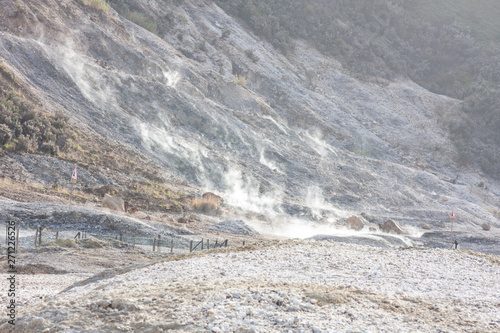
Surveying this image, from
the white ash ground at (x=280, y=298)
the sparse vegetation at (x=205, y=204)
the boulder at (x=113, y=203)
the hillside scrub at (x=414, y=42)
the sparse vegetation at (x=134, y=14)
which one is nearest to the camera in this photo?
the white ash ground at (x=280, y=298)

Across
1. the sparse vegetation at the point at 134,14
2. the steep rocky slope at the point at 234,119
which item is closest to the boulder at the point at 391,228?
the steep rocky slope at the point at 234,119

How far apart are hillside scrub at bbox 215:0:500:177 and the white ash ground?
42.6m

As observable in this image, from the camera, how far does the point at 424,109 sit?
52.6 metres

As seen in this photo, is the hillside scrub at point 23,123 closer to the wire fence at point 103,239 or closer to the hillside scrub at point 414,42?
the wire fence at point 103,239

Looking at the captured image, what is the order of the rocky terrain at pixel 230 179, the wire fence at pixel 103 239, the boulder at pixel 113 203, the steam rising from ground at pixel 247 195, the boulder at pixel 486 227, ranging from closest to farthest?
the rocky terrain at pixel 230 179, the wire fence at pixel 103 239, the boulder at pixel 113 203, the steam rising from ground at pixel 247 195, the boulder at pixel 486 227

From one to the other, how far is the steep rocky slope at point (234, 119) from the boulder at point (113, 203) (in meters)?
2.63

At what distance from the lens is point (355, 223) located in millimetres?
29125

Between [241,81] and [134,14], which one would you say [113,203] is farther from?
[134,14]

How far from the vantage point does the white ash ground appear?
6250mm

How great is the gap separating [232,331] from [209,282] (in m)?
2.54

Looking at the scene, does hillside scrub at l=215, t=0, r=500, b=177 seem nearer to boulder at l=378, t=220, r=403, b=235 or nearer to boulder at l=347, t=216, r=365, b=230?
boulder at l=378, t=220, r=403, b=235

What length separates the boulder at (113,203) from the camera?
22.1 m

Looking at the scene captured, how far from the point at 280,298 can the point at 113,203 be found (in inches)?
650

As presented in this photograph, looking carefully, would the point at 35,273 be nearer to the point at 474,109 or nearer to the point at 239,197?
the point at 239,197
